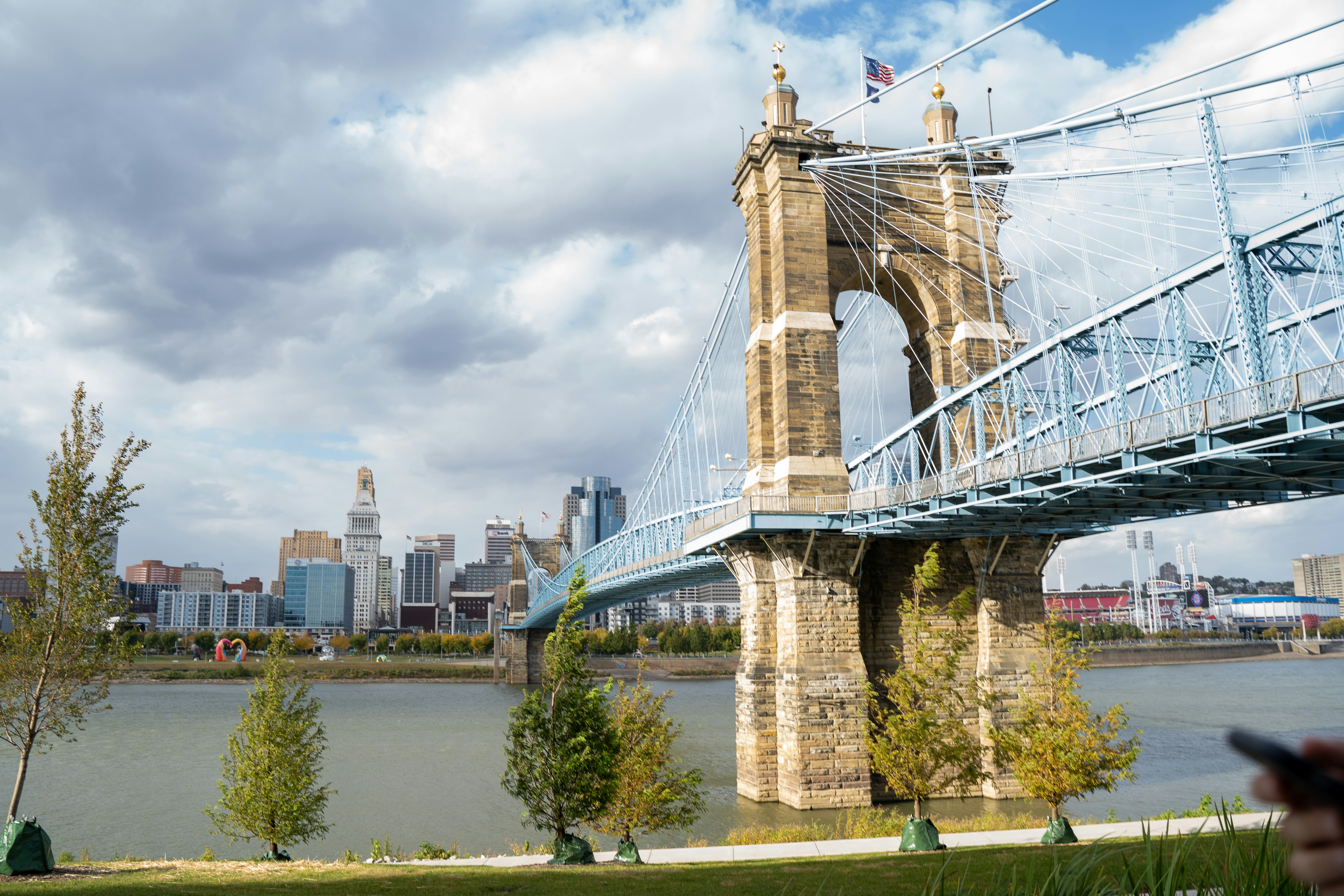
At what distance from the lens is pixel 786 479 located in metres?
31.2

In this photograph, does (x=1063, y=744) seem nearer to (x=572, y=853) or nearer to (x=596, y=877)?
(x=572, y=853)

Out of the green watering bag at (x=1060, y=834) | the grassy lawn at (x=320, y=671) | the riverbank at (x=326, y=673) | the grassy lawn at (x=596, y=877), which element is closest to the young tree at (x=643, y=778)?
the grassy lawn at (x=596, y=877)

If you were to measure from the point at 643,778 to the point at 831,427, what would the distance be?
14.9 metres

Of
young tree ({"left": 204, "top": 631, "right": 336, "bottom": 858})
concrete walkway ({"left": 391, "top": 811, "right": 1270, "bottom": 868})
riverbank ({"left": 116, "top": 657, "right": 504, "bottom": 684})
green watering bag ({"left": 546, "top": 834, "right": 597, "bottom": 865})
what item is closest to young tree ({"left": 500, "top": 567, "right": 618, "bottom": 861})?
green watering bag ({"left": 546, "top": 834, "right": 597, "bottom": 865})

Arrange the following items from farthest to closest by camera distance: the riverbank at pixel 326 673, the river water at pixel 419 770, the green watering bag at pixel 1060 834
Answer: the riverbank at pixel 326 673
the river water at pixel 419 770
the green watering bag at pixel 1060 834

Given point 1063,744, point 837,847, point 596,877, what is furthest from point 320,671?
point 596,877

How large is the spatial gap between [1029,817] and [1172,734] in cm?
2700

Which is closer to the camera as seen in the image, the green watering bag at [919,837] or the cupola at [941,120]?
the green watering bag at [919,837]

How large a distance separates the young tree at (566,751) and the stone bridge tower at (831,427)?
11875 mm

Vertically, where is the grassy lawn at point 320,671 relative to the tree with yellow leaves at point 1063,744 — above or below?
below

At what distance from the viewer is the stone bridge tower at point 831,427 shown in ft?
98.4

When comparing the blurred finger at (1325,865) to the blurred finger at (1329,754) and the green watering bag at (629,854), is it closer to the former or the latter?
the blurred finger at (1329,754)

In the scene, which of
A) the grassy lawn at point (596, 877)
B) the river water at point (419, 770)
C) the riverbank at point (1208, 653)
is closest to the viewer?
the grassy lawn at point (596, 877)

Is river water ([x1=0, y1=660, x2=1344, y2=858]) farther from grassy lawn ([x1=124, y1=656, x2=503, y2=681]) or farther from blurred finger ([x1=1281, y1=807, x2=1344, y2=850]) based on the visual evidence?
blurred finger ([x1=1281, y1=807, x2=1344, y2=850])
